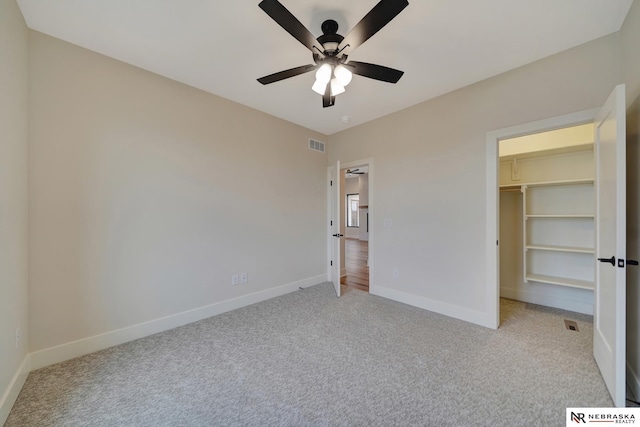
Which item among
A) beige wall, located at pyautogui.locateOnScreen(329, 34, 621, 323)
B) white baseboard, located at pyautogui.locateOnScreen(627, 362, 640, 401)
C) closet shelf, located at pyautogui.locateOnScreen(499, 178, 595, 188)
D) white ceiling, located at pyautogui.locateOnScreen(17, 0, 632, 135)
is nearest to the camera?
white baseboard, located at pyautogui.locateOnScreen(627, 362, 640, 401)

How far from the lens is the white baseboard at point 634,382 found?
1.57 metres

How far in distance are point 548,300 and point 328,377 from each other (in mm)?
3253

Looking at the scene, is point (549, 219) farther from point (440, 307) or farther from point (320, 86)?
point (320, 86)

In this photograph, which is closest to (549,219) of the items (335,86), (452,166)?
(452,166)

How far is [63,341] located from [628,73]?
16.6 feet

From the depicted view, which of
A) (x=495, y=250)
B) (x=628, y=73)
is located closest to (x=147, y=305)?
(x=495, y=250)

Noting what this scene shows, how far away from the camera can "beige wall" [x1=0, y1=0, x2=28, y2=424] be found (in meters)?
1.48

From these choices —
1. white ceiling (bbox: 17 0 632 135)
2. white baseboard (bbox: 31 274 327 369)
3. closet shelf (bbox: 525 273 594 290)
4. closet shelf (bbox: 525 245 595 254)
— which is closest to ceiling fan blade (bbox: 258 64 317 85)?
white ceiling (bbox: 17 0 632 135)

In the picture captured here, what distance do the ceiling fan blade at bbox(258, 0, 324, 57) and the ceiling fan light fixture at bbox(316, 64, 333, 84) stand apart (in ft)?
0.49

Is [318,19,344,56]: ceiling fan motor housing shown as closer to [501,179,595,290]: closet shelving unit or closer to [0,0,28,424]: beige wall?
[0,0,28,424]: beige wall

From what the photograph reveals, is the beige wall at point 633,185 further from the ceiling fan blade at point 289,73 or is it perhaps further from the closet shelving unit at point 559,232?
the ceiling fan blade at point 289,73

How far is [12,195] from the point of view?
1.62 meters

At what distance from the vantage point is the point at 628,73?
1776 mm

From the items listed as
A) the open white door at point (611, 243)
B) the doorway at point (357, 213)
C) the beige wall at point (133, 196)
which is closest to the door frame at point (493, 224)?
the open white door at point (611, 243)
